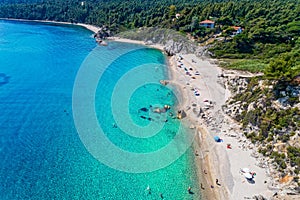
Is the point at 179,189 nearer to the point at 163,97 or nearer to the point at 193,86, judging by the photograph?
the point at 163,97

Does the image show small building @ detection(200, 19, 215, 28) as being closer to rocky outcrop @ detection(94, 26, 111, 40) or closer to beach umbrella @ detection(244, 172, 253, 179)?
rocky outcrop @ detection(94, 26, 111, 40)

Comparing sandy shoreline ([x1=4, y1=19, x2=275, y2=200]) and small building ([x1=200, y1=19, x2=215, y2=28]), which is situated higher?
small building ([x1=200, y1=19, x2=215, y2=28])

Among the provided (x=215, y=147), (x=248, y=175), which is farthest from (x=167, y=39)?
(x=248, y=175)

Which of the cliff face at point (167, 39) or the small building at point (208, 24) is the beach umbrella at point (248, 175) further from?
the small building at point (208, 24)

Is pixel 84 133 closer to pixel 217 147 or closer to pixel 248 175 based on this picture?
pixel 217 147

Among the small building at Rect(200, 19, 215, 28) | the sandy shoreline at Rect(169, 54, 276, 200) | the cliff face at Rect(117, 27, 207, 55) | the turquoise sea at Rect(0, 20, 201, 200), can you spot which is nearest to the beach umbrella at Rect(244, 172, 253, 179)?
the sandy shoreline at Rect(169, 54, 276, 200)

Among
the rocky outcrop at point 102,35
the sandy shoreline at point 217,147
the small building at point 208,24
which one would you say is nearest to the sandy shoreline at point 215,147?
the sandy shoreline at point 217,147
